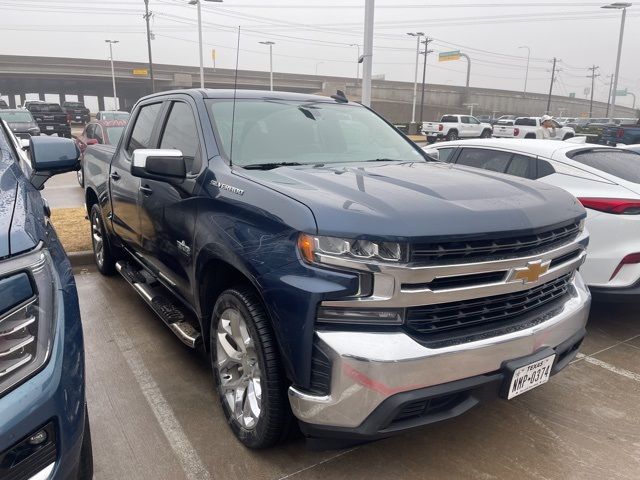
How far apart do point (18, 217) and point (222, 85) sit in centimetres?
6388

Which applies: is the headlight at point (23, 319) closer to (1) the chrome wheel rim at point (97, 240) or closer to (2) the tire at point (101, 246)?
(2) the tire at point (101, 246)

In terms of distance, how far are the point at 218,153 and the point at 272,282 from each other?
3.75 feet

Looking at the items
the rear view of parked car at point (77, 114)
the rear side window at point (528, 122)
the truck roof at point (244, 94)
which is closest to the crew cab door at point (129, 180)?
the truck roof at point (244, 94)

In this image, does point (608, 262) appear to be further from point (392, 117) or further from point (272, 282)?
point (392, 117)

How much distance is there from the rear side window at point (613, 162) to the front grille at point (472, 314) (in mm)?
2329

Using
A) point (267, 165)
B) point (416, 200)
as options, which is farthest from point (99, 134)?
point (416, 200)

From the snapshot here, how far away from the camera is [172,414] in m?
3.04

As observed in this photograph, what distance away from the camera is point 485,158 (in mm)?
5258

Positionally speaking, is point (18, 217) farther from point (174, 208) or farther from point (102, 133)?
point (102, 133)

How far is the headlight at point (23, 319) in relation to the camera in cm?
150

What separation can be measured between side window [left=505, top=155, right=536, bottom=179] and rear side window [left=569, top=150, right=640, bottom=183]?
350 mm

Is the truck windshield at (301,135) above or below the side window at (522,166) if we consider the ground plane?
above

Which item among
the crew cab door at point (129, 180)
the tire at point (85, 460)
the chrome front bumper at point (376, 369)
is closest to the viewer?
the tire at point (85, 460)

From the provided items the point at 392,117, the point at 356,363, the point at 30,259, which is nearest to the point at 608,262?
the point at 356,363
